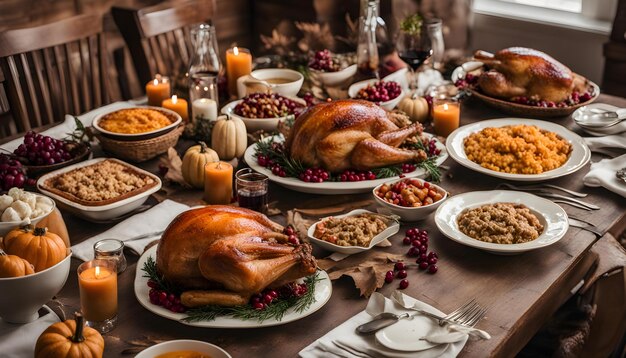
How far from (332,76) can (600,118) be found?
101cm

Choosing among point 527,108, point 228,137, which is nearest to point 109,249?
point 228,137

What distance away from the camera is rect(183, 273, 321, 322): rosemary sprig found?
5.13 feet

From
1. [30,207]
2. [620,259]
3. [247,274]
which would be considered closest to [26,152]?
[30,207]

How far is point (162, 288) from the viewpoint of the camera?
5.44ft

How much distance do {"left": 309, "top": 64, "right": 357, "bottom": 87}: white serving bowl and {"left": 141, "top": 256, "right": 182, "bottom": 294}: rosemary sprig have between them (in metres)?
1.41

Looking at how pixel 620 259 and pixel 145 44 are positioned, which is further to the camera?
pixel 145 44

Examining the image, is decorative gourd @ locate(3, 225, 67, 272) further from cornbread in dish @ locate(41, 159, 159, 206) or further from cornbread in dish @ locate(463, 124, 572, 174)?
cornbread in dish @ locate(463, 124, 572, 174)

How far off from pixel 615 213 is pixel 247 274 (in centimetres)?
116

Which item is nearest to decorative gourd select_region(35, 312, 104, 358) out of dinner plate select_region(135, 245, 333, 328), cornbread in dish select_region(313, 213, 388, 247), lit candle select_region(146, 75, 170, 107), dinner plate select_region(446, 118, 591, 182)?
dinner plate select_region(135, 245, 333, 328)

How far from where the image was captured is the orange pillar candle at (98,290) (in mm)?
1547

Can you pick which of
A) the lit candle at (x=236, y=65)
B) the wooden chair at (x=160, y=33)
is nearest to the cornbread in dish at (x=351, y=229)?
the lit candle at (x=236, y=65)

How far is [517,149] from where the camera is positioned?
236cm

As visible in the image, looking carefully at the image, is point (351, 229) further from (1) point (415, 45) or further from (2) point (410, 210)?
(1) point (415, 45)

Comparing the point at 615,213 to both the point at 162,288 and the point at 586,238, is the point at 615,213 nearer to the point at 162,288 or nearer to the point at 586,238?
the point at 586,238
